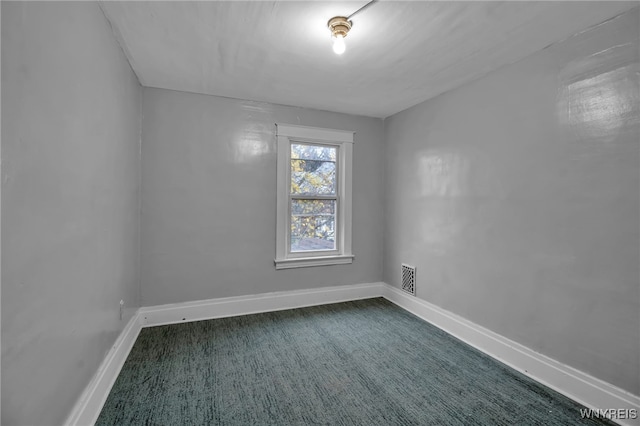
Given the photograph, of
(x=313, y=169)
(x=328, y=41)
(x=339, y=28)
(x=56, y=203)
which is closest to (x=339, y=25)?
(x=339, y=28)

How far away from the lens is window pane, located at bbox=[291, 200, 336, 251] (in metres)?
3.77

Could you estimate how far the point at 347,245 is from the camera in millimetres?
3955

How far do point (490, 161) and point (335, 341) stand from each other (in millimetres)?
2080

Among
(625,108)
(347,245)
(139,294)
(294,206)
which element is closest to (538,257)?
(625,108)

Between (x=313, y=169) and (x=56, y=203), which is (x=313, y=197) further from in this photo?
(x=56, y=203)

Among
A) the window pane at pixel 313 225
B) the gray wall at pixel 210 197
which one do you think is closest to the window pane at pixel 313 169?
the window pane at pixel 313 225

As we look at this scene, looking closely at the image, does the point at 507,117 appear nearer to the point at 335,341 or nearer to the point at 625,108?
the point at 625,108

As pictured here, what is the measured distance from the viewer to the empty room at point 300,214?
140cm

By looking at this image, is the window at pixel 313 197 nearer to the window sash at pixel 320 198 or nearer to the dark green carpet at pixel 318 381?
the window sash at pixel 320 198

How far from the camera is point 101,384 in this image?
6.19ft

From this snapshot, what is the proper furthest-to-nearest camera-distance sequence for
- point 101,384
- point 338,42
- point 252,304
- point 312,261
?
point 312,261 → point 252,304 → point 338,42 → point 101,384

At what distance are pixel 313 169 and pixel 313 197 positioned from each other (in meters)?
0.35

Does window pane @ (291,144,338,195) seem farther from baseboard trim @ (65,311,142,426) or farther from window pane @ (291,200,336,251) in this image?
baseboard trim @ (65,311,142,426)

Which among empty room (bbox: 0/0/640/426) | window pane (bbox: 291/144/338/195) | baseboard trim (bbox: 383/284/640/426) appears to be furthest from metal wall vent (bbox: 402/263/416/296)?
window pane (bbox: 291/144/338/195)
